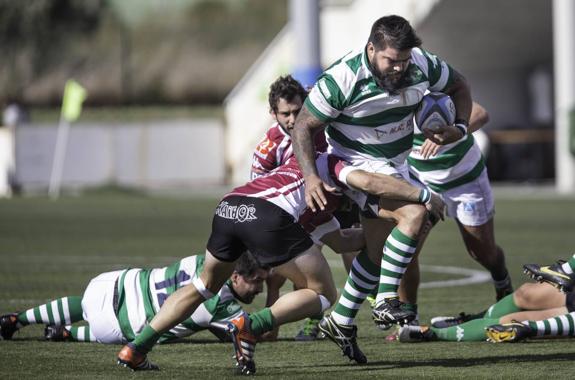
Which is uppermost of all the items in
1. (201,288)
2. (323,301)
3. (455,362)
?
(201,288)

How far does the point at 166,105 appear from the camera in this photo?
164 feet

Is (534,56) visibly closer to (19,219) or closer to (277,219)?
(19,219)

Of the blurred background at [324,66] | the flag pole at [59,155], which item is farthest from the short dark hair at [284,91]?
the flag pole at [59,155]

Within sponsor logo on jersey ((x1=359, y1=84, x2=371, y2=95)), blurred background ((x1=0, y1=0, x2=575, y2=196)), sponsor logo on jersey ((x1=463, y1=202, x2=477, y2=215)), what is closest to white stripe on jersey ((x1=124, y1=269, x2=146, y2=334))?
sponsor logo on jersey ((x1=359, y1=84, x2=371, y2=95))

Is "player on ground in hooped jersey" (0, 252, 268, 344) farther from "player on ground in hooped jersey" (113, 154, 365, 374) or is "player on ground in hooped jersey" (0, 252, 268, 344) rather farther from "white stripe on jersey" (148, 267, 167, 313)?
"player on ground in hooped jersey" (113, 154, 365, 374)

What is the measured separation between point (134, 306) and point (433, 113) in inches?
90.2

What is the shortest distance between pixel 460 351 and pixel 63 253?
26.5 ft

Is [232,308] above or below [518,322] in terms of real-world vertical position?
above

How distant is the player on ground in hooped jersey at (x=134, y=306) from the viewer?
320 inches

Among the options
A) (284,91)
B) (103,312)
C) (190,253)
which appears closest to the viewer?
(103,312)

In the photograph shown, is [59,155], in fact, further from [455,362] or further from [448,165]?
[455,362]

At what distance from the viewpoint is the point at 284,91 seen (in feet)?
27.6

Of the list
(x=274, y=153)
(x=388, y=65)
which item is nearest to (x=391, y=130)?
(x=388, y=65)

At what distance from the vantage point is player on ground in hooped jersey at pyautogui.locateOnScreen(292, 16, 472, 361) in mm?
7285
